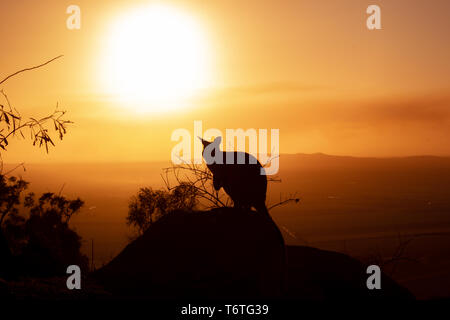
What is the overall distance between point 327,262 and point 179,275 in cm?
455

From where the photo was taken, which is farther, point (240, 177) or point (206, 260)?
point (240, 177)

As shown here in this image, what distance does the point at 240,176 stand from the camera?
906 centimetres

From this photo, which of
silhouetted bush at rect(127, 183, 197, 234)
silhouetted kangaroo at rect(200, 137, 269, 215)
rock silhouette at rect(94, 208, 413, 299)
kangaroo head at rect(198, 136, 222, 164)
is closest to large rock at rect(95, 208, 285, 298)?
rock silhouette at rect(94, 208, 413, 299)

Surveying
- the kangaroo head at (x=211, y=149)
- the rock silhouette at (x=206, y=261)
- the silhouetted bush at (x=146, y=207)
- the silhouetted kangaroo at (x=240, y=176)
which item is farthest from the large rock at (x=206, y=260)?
the silhouetted bush at (x=146, y=207)

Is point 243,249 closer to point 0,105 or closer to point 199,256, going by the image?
point 199,256

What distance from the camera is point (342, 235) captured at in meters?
149

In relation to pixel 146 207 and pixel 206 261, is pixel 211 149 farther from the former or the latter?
pixel 146 207

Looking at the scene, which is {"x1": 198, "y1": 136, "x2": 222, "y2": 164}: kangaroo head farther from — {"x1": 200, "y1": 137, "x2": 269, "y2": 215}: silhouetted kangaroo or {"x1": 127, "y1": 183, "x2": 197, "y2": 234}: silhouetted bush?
{"x1": 127, "y1": 183, "x2": 197, "y2": 234}: silhouetted bush

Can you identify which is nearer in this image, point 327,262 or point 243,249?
point 243,249

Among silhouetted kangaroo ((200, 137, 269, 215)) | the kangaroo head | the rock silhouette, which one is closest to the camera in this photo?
the rock silhouette

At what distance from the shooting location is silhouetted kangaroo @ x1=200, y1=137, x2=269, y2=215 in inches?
356

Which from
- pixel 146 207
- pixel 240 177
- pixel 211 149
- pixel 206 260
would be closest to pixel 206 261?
pixel 206 260
